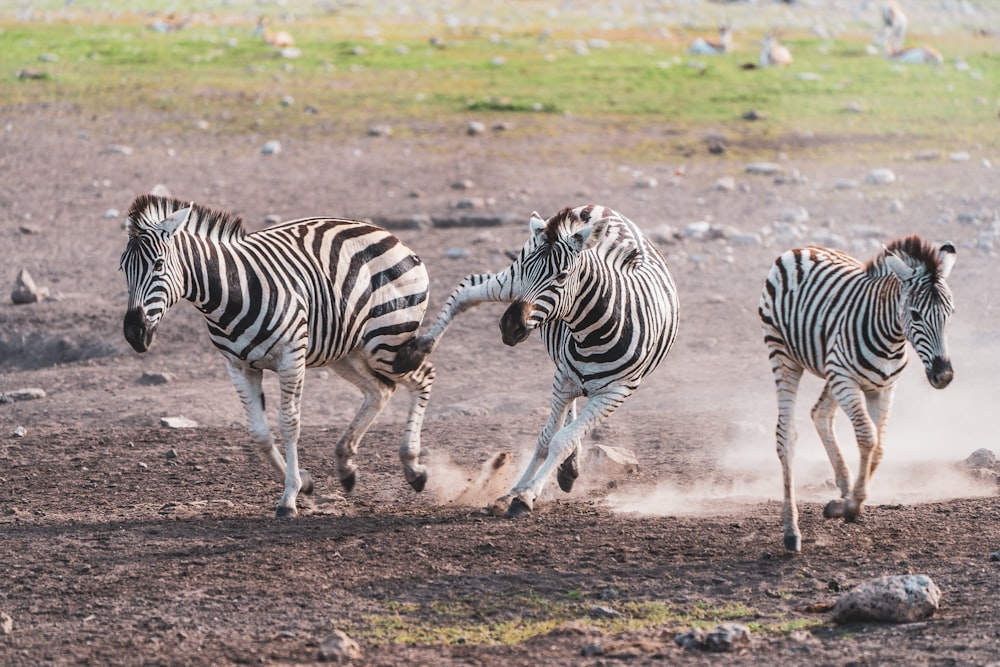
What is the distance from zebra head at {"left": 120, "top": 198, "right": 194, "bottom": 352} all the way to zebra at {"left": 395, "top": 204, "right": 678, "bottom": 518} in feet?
5.07

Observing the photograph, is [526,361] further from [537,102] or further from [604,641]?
[537,102]

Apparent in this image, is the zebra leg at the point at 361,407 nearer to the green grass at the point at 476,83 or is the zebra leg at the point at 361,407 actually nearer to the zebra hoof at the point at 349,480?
the zebra hoof at the point at 349,480

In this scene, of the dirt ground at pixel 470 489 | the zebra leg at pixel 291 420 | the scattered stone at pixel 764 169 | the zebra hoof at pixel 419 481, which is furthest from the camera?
the scattered stone at pixel 764 169

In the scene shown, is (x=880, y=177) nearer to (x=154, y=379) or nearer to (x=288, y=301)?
(x=154, y=379)

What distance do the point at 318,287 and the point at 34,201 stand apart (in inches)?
409

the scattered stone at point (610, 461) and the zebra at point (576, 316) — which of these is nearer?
the zebra at point (576, 316)

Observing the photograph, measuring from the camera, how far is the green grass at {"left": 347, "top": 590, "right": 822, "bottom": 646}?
242 inches

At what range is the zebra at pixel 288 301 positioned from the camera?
7.54 m

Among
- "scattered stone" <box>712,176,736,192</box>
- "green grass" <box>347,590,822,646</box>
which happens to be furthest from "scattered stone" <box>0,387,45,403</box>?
"scattered stone" <box>712,176,736,192</box>

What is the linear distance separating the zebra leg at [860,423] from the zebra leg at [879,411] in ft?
0.19

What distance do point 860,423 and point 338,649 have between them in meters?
3.09

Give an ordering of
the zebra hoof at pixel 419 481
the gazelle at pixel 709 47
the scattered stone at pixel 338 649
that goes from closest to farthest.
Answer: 1. the scattered stone at pixel 338 649
2. the zebra hoof at pixel 419 481
3. the gazelle at pixel 709 47

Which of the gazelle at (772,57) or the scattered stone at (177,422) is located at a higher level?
the gazelle at (772,57)

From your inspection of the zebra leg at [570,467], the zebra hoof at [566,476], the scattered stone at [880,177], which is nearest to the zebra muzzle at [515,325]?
the zebra leg at [570,467]
